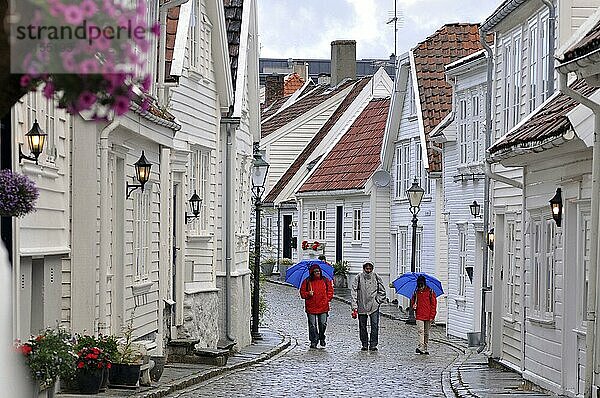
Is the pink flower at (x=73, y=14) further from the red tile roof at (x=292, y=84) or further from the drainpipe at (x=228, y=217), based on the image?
the red tile roof at (x=292, y=84)

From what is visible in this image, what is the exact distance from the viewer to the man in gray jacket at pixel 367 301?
2733 cm

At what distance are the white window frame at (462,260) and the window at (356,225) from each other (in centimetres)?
1576

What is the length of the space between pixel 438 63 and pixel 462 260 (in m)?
7.74

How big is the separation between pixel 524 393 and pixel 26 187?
9.21 m

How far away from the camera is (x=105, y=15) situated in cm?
412

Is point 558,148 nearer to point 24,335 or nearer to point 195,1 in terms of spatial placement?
point 24,335

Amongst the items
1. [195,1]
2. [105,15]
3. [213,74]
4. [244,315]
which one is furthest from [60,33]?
[244,315]

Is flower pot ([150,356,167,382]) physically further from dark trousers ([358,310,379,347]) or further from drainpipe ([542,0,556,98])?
dark trousers ([358,310,379,347])

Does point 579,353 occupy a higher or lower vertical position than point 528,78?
lower

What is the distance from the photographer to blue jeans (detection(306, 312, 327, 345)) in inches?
1107

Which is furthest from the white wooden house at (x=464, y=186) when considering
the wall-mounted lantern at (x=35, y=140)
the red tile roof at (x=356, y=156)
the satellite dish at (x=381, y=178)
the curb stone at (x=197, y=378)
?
the wall-mounted lantern at (x=35, y=140)

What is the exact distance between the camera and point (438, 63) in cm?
3756

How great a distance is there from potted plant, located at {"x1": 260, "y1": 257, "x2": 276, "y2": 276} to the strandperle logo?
2230 inches

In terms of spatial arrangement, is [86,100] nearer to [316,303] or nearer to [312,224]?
[316,303]
